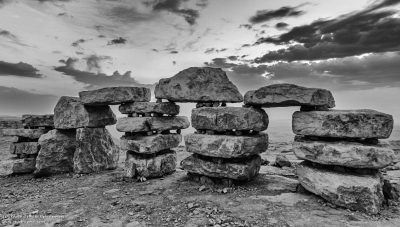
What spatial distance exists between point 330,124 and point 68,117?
8.02 m

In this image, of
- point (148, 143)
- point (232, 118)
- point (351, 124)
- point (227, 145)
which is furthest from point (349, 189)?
point (148, 143)

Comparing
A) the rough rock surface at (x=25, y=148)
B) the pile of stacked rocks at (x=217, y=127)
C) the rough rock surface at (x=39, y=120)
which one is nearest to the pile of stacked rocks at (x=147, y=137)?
the pile of stacked rocks at (x=217, y=127)

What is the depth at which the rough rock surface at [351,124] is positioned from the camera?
5.25 m

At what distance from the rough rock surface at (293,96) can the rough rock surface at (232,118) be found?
16.3 inches

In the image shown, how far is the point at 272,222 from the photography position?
15.0 feet

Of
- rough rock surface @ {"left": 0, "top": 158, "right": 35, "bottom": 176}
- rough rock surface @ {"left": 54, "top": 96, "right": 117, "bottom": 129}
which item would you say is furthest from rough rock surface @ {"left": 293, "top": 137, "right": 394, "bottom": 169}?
rough rock surface @ {"left": 0, "top": 158, "right": 35, "bottom": 176}

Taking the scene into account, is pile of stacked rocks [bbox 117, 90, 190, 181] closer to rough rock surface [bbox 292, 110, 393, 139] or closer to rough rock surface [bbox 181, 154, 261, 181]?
rough rock surface [bbox 181, 154, 261, 181]

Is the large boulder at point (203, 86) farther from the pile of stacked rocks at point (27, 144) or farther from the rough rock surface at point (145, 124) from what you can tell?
the pile of stacked rocks at point (27, 144)

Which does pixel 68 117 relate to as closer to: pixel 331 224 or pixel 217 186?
pixel 217 186

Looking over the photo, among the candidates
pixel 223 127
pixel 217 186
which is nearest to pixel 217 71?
pixel 223 127

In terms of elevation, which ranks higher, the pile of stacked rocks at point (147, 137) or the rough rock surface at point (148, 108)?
the rough rock surface at point (148, 108)

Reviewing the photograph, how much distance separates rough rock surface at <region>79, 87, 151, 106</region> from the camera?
26.1 feet

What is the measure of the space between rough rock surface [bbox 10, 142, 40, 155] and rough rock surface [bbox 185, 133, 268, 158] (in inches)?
237

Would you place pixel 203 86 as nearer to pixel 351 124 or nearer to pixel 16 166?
pixel 351 124
